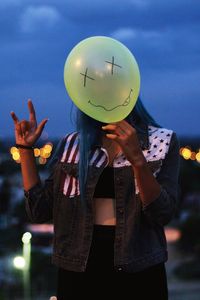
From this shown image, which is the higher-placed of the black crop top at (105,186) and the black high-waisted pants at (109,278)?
the black crop top at (105,186)

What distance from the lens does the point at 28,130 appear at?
193cm

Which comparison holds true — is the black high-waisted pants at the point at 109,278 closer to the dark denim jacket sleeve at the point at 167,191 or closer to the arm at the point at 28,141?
the dark denim jacket sleeve at the point at 167,191

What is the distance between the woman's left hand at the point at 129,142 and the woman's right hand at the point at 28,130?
367 mm

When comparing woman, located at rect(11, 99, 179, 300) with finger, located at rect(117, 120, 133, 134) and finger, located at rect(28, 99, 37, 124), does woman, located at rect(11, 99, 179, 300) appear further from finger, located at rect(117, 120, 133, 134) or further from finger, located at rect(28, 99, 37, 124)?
finger, located at rect(28, 99, 37, 124)

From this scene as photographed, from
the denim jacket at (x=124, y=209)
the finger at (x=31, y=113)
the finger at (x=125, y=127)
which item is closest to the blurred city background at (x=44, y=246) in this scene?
the finger at (x=31, y=113)

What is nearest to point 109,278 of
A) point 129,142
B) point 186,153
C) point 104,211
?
point 104,211

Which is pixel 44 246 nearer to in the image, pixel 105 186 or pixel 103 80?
pixel 105 186

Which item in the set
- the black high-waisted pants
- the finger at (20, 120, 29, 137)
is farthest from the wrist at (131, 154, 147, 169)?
the finger at (20, 120, 29, 137)

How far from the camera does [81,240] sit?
173 centimetres

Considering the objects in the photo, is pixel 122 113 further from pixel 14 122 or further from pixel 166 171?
pixel 14 122

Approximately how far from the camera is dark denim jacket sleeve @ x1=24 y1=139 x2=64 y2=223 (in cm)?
184

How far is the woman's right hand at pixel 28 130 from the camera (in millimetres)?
1909

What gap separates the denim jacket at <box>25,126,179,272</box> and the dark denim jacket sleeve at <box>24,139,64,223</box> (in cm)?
2

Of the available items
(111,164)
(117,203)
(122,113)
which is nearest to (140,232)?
(117,203)
